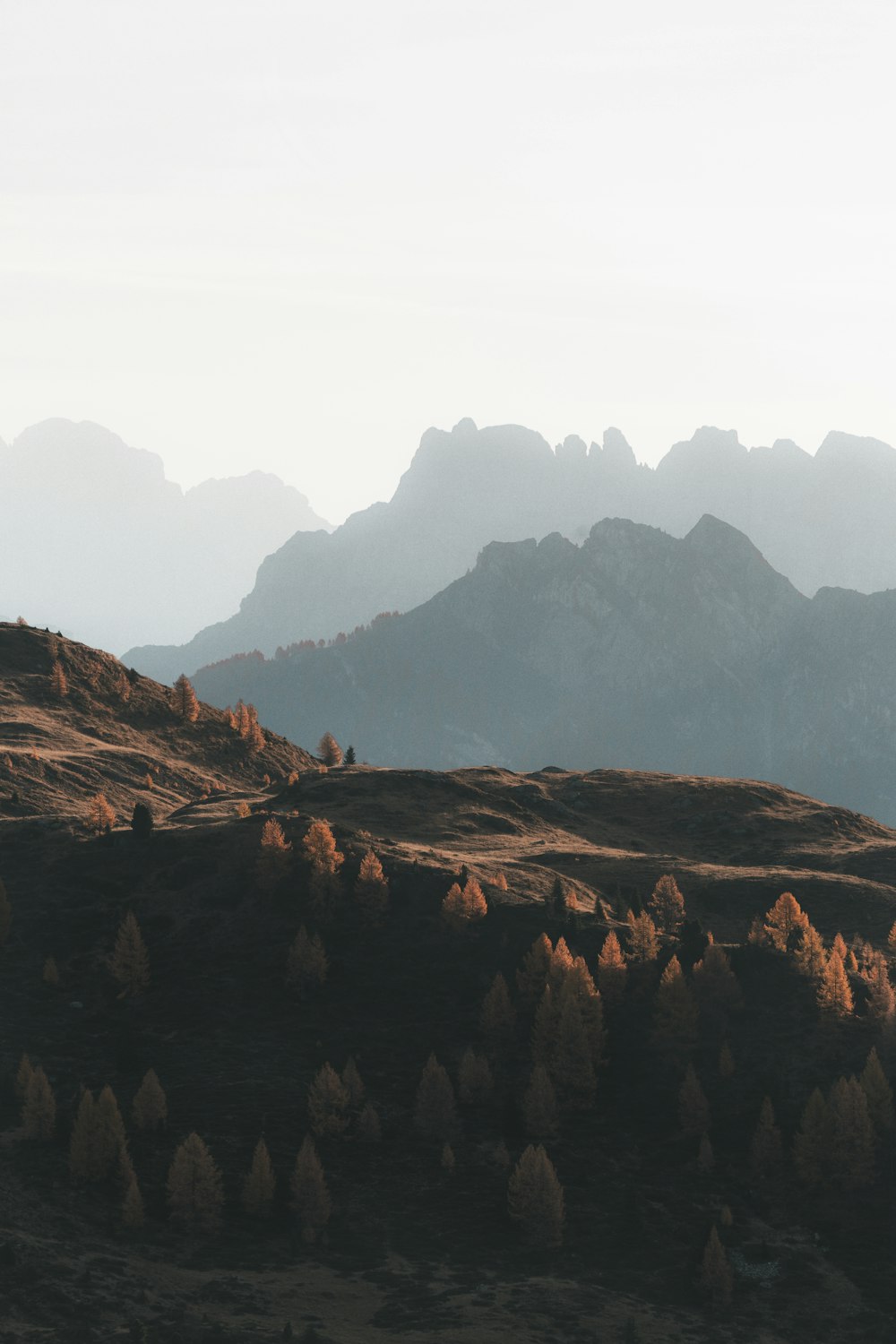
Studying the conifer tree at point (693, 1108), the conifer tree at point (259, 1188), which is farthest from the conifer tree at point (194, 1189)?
the conifer tree at point (693, 1108)

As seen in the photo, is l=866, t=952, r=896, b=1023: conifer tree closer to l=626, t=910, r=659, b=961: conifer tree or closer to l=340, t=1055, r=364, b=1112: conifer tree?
l=626, t=910, r=659, b=961: conifer tree

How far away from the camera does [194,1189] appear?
250 feet

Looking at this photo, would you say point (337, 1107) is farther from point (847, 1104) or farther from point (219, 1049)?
point (847, 1104)

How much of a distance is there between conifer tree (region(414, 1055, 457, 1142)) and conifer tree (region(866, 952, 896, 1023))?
36.3 metres

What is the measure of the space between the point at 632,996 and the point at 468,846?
177ft

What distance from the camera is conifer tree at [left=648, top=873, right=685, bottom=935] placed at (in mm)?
132000

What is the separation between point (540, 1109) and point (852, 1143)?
2161cm

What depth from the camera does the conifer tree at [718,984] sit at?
10500 centimetres

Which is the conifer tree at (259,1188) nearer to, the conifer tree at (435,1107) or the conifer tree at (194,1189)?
the conifer tree at (194,1189)

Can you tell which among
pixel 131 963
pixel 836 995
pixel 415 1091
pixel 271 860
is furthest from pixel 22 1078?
pixel 836 995

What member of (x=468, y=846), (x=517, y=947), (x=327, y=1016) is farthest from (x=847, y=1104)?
(x=468, y=846)

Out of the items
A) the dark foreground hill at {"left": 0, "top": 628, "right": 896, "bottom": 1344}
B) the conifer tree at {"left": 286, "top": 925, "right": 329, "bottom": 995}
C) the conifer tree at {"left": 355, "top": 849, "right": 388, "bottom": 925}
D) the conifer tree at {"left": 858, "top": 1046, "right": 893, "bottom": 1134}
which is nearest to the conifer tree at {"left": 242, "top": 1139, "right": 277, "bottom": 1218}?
the dark foreground hill at {"left": 0, "top": 628, "right": 896, "bottom": 1344}

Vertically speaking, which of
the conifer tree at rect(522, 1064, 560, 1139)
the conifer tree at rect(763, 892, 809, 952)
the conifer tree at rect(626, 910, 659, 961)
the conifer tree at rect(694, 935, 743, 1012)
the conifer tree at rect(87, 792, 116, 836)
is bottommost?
the conifer tree at rect(522, 1064, 560, 1139)

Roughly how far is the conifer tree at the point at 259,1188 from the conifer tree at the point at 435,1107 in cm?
1406
